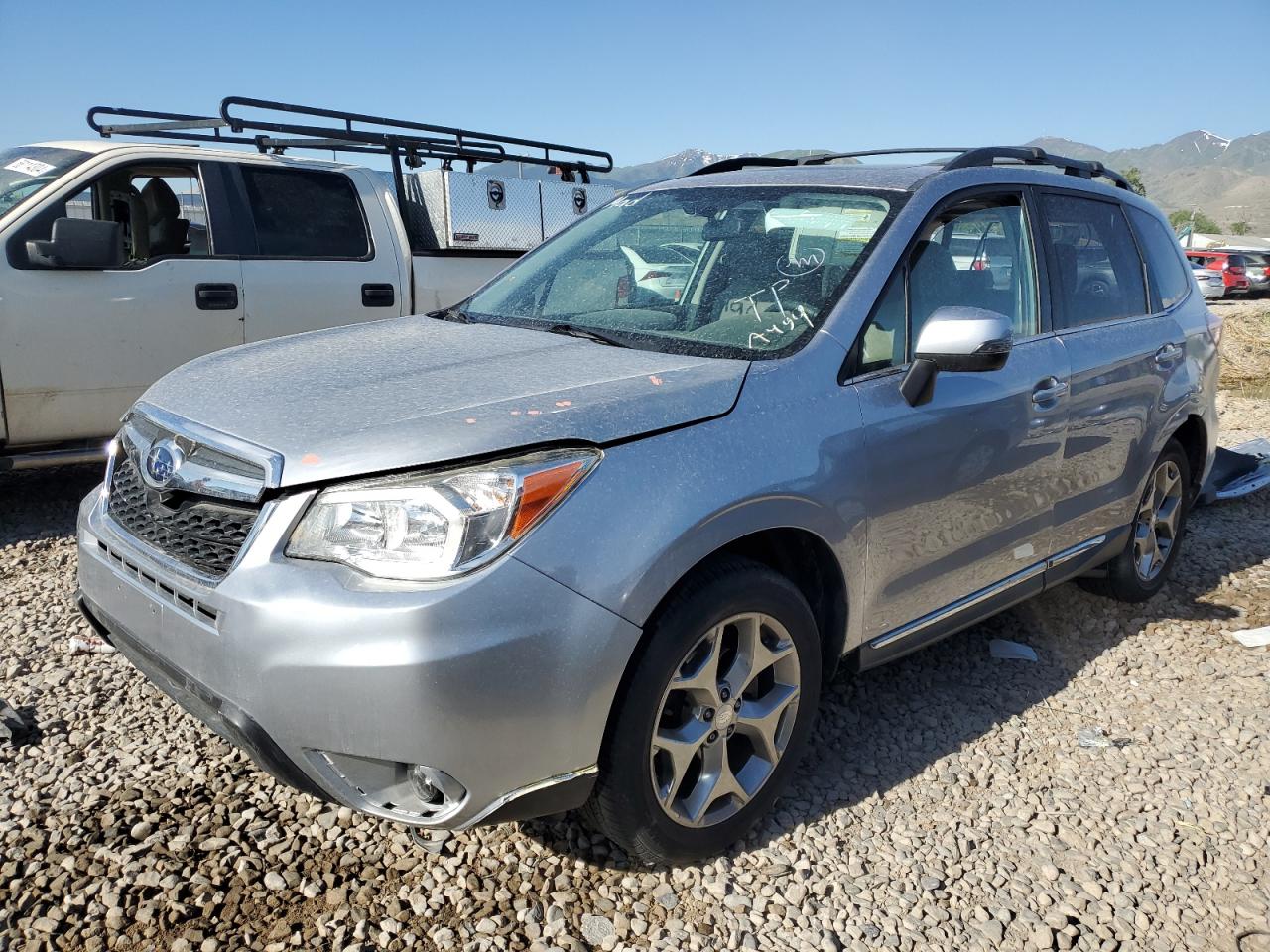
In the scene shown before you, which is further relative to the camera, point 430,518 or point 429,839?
point 429,839

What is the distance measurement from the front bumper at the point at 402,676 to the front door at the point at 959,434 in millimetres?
1019

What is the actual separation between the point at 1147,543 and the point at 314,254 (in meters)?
4.78

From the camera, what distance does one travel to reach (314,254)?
238 inches

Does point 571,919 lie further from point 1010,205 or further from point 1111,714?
point 1010,205

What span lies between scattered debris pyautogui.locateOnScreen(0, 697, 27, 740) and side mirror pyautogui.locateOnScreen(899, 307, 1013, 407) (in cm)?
287

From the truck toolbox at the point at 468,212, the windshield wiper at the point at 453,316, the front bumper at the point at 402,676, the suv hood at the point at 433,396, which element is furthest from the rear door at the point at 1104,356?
the truck toolbox at the point at 468,212

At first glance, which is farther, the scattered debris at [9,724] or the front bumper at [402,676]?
the scattered debris at [9,724]

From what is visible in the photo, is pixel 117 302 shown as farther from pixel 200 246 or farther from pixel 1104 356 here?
pixel 1104 356

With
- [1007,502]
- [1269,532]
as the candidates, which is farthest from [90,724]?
[1269,532]

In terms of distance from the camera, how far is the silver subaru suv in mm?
2096

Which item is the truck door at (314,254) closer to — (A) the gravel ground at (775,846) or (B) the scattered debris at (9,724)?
(A) the gravel ground at (775,846)

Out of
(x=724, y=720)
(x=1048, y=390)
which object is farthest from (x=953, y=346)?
(x=724, y=720)

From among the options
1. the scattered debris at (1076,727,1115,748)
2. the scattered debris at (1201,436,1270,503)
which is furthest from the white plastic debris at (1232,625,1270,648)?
the scattered debris at (1201,436,1270,503)

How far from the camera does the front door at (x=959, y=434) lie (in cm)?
285
